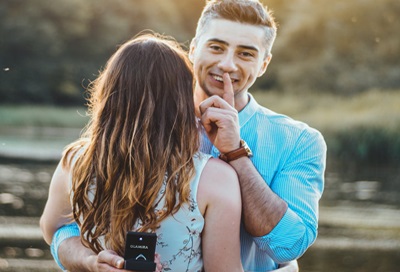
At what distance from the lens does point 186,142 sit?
250 centimetres

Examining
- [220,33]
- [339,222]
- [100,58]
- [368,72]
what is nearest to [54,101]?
[100,58]

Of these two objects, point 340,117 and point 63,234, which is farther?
point 340,117

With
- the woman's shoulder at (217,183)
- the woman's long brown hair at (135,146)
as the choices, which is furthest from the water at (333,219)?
the woman's shoulder at (217,183)

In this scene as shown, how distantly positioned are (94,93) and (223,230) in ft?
2.03

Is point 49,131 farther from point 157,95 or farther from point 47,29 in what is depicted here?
point 157,95

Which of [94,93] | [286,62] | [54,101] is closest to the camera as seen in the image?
[94,93]

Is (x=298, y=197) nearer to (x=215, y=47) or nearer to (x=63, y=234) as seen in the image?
(x=215, y=47)

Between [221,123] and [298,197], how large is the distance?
37cm

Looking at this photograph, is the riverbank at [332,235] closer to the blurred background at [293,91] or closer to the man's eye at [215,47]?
the blurred background at [293,91]

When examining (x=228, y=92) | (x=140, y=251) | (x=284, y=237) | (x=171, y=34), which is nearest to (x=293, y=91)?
(x=171, y=34)

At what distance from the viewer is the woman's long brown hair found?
243 cm

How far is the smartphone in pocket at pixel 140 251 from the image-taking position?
7.27ft

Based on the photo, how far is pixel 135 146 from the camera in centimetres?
246

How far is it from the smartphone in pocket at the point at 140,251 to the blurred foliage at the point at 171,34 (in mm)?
29626
